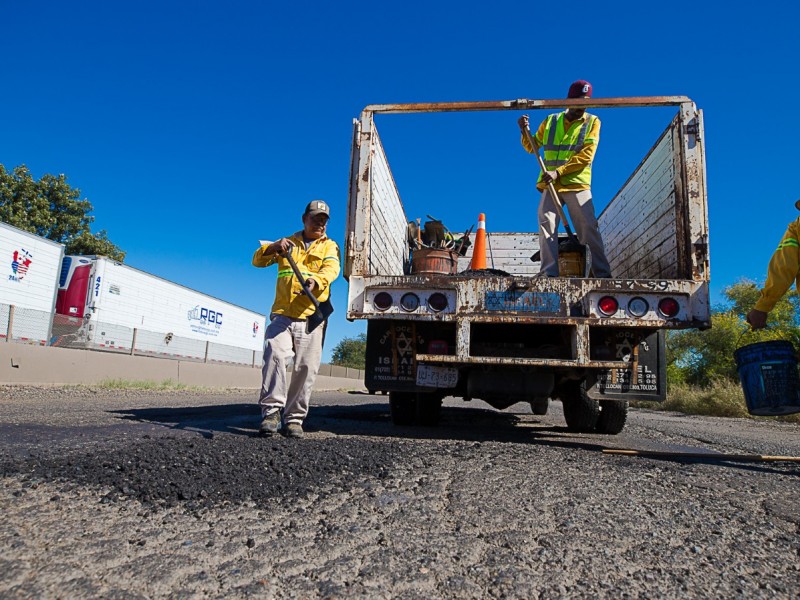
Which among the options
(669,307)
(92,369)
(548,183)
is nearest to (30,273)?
(92,369)

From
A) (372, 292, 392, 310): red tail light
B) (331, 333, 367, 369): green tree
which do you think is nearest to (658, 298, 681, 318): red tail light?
(372, 292, 392, 310): red tail light

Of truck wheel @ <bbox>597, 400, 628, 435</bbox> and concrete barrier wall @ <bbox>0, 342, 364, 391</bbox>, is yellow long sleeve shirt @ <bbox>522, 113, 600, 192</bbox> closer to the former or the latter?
truck wheel @ <bbox>597, 400, 628, 435</bbox>

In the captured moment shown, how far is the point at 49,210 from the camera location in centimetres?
3269

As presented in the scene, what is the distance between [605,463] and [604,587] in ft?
6.37

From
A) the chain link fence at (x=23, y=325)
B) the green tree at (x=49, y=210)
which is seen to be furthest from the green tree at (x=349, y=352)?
the chain link fence at (x=23, y=325)

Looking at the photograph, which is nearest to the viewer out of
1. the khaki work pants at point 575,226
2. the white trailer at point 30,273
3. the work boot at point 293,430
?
the work boot at point 293,430

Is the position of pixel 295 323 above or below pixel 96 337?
below

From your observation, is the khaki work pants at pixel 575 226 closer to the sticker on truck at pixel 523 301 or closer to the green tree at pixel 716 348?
the sticker on truck at pixel 523 301

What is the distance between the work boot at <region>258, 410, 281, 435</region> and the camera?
3814 mm

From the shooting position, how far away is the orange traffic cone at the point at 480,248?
272 inches

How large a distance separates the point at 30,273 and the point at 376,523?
1799 cm

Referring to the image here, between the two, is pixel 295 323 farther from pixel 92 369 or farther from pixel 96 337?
pixel 96 337

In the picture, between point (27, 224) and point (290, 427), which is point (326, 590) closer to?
point (290, 427)

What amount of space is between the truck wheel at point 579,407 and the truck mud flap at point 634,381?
72cm
